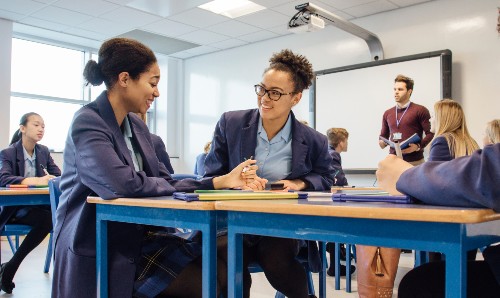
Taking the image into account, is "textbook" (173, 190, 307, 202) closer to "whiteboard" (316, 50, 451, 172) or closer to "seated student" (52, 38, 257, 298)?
"seated student" (52, 38, 257, 298)

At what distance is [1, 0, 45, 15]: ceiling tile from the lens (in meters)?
5.30

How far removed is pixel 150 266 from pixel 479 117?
14.4ft

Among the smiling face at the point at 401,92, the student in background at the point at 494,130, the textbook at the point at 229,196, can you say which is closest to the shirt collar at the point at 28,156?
the textbook at the point at 229,196

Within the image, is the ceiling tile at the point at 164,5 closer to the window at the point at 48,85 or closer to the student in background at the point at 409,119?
the window at the point at 48,85

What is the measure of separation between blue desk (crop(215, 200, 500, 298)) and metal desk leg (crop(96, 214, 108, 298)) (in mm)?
460

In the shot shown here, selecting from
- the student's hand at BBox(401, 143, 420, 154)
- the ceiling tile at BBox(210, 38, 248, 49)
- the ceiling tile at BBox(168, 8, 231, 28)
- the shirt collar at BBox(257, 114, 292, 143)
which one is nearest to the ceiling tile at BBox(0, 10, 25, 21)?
the ceiling tile at BBox(168, 8, 231, 28)

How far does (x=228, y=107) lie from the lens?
7242 millimetres

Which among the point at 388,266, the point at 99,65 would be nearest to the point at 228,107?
the point at 388,266

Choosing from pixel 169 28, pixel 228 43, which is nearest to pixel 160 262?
pixel 169 28

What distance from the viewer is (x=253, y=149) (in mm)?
1899

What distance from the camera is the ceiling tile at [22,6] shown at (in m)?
5.30

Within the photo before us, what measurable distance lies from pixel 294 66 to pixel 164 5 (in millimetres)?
3788

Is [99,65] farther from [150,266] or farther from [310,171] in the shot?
[310,171]

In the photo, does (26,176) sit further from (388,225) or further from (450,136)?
(388,225)
